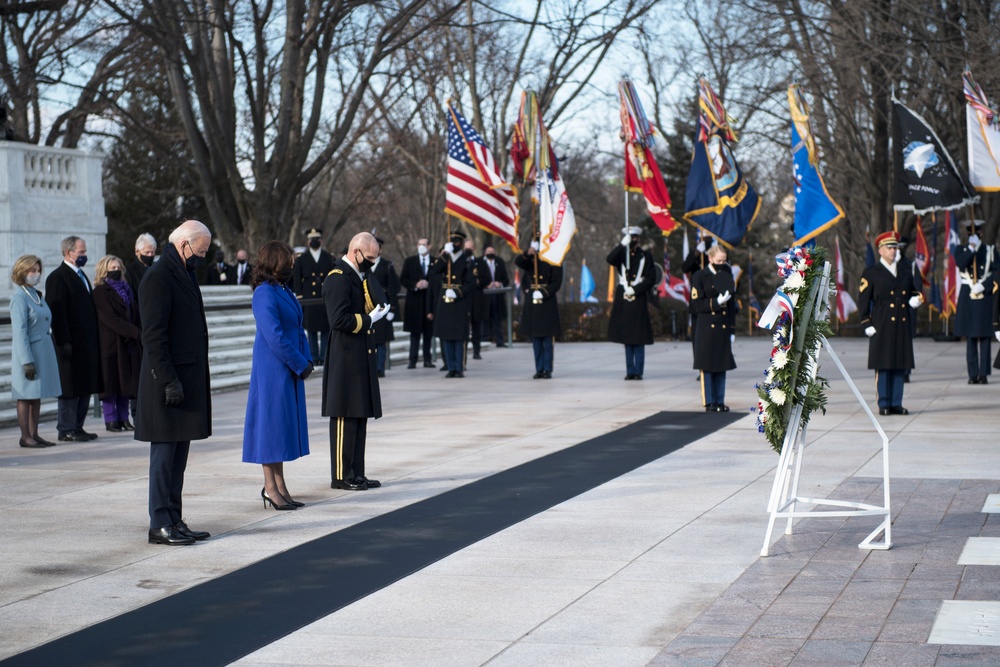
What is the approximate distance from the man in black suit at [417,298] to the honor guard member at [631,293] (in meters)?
3.45

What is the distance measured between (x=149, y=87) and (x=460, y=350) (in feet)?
59.4

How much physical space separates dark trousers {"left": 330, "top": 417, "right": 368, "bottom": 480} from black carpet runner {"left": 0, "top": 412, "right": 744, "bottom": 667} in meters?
0.74

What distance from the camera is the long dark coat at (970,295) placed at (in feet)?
57.1

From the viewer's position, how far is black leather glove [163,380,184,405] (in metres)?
7.71

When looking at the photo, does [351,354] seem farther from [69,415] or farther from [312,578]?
[69,415]

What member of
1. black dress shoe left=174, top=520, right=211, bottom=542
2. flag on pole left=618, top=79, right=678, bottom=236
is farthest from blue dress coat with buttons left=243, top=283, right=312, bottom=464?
flag on pole left=618, top=79, right=678, bottom=236

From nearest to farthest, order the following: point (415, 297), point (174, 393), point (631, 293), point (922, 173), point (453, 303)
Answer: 1. point (174, 393)
2. point (922, 173)
3. point (631, 293)
4. point (453, 303)
5. point (415, 297)

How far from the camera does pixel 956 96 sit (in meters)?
24.7

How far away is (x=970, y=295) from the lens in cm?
1775

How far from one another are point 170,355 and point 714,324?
799 centimetres

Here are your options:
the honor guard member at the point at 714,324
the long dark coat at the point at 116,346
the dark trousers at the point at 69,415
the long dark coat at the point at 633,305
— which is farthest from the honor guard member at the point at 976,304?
the dark trousers at the point at 69,415

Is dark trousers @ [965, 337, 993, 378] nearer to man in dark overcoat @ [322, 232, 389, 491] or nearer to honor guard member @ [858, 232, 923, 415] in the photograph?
honor guard member @ [858, 232, 923, 415]

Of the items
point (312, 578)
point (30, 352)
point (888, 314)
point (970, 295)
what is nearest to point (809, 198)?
point (970, 295)

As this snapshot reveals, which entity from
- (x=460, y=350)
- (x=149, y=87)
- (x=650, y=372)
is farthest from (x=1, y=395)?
(x=149, y=87)
